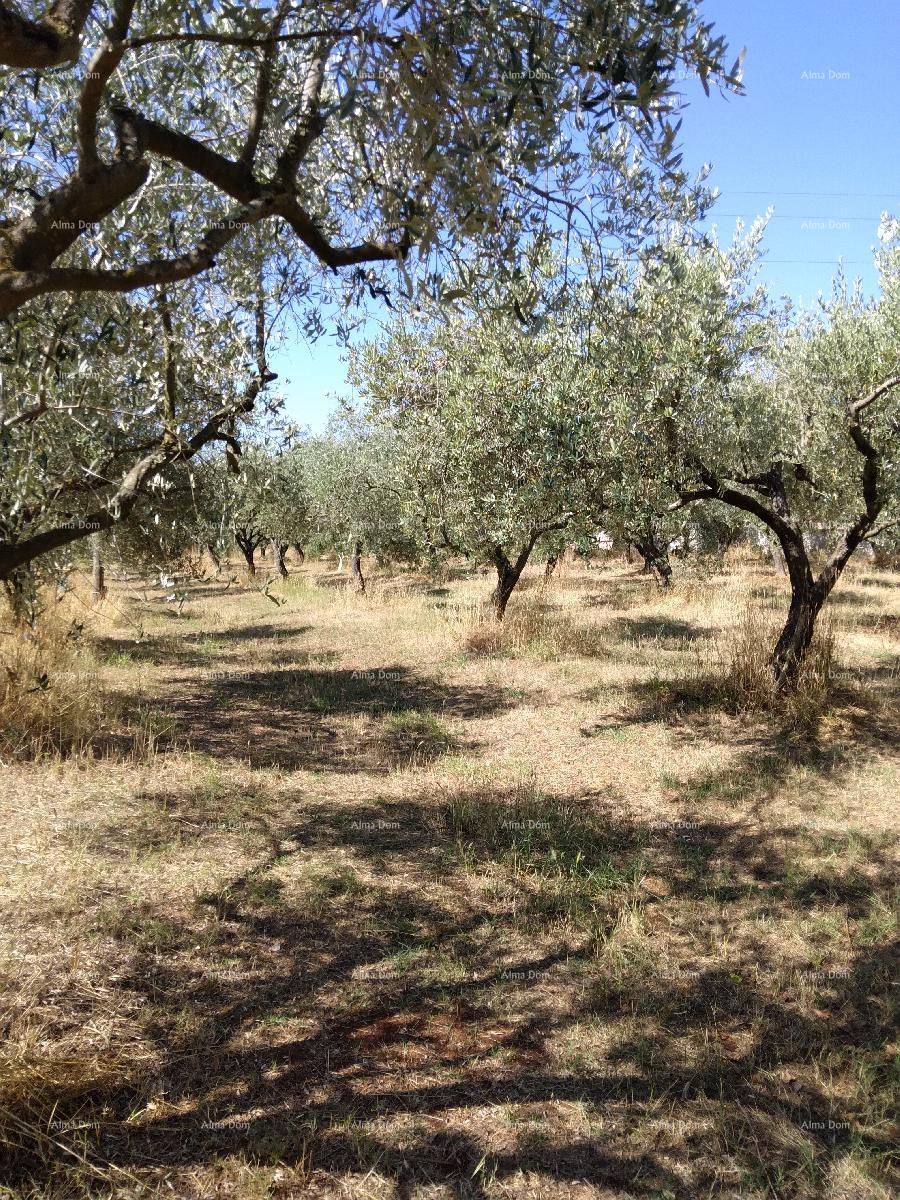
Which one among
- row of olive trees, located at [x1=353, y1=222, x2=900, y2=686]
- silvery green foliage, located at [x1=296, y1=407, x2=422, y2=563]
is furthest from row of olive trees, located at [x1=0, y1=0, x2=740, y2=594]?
silvery green foliage, located at [x1=296, y1=407, x2=422, y2=563]

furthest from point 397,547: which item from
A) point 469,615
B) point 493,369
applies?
point 493,369

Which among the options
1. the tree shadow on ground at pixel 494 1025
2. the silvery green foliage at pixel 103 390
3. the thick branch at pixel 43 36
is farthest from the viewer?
the silvery green foliage at pixel 103 390

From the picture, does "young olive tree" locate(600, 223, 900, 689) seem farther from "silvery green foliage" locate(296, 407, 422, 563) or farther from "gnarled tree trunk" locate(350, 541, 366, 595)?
"gnarled tree trunk" locate(350, 541, 366, 595)

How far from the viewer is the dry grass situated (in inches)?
133

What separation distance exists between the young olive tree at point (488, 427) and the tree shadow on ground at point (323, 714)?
9.47 feet

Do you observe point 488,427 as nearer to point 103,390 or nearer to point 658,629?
point 103,390

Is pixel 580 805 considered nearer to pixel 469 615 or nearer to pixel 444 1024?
pixel 444 1024

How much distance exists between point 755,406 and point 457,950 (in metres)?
8.35

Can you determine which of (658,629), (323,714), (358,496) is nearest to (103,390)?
(323,714)

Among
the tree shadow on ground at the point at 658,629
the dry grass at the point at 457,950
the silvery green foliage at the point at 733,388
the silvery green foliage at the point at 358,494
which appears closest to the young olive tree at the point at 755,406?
the silvery green foliage at the point at 733,388

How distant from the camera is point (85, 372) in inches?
213

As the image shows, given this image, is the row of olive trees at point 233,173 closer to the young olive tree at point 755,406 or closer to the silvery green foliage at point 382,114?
the silvery green foliage at point 382,114

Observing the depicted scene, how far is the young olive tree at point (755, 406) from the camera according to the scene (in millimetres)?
8227

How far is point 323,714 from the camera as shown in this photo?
10.7 m
